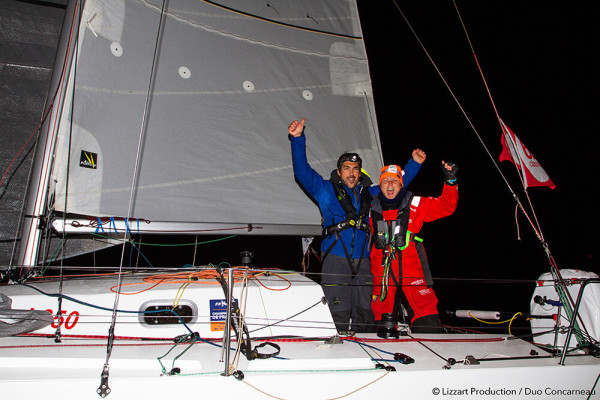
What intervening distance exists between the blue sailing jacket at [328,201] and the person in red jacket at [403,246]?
0.42 feet

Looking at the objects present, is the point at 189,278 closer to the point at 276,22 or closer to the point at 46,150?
the point at 46,150

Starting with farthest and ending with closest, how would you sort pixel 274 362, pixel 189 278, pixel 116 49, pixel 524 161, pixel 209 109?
1. pixel 209 109
2. pixel 524 161
3. pixel 116 49
4. pixel 189 278
5. pixel 274 362

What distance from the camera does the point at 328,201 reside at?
8.70ft

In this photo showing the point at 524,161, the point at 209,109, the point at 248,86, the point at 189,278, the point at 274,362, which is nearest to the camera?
the point at 274,362

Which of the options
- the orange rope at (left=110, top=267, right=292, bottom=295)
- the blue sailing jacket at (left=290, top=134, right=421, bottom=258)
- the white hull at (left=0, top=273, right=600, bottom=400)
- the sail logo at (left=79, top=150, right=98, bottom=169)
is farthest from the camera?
the blue sailing jacket at (left=290, top=134, right=421, bottom=258)

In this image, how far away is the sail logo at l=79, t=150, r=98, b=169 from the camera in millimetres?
2229

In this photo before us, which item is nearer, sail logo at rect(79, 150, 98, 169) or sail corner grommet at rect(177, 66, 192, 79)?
sail logo at rect(79, 150, 98, 169)

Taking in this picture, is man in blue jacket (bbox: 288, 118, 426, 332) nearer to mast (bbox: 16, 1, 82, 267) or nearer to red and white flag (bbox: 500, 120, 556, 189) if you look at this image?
red and white flag (bbox: 500, 120, 556, 189)

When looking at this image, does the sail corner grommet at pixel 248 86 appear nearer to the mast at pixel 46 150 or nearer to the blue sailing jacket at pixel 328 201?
the blue sailing jacket at pixel 328 201

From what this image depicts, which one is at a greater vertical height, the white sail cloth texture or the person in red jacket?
the white sail cloth texture

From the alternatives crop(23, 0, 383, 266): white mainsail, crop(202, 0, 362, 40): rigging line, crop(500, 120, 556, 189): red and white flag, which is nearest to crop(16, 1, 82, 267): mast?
crop(23, 0, 383, 266): white mainsail

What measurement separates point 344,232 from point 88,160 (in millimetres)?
1621

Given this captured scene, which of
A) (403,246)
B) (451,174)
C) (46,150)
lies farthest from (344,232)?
(46,150)

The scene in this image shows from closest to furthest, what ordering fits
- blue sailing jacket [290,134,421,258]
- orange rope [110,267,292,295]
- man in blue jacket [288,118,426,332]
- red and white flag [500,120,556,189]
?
orange rope [110,267,292,295]
man in blue jacket [288,118,426,332]
blue sailing jacket [290,134,421,258]
red and white flag [500,120,556,189]
